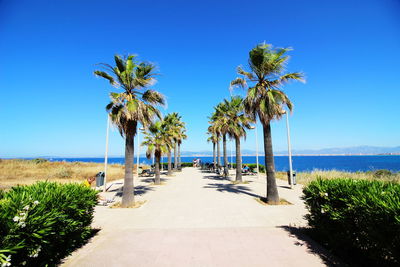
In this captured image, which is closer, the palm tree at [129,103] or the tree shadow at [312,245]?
the tree shadow at [312,245]

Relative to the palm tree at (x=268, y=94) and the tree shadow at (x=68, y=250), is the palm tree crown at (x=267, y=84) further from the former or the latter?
the tree shadow at (x=68, y=250)

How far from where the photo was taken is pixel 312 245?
4594 mm

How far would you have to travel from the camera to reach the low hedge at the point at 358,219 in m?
2.78

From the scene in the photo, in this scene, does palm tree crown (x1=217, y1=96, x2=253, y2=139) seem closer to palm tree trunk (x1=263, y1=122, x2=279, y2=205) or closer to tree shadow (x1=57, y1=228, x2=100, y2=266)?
palm tree trunk (x1=263, y1=122, x2=279, y2=205)

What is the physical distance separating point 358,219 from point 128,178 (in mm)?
8871

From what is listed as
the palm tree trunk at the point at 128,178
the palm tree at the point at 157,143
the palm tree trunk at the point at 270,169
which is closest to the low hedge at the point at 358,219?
the palm tree trunk at the point at 270,169

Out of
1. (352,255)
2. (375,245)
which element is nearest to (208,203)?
(352,255)

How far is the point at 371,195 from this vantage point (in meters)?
3.26

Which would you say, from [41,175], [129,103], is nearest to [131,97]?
[129,103]

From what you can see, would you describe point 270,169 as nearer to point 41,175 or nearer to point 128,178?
point 128,178

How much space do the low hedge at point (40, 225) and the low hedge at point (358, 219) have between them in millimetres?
5470

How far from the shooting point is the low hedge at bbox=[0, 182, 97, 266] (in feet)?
8.42

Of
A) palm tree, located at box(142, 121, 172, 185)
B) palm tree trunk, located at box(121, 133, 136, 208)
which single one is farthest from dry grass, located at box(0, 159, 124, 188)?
palm tree trunk, located at box(121, 133, 136, 208)

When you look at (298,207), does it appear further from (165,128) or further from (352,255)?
(165,128)
